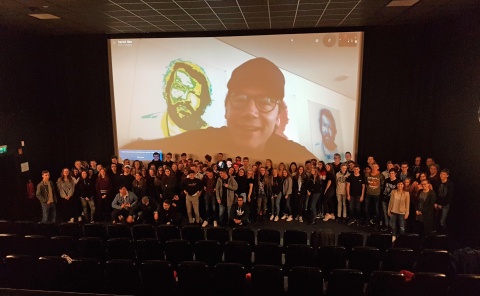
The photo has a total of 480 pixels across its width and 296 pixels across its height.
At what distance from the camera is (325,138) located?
9.64 m

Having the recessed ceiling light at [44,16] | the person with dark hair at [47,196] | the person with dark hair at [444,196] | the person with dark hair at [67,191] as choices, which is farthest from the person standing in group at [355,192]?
the recessed ceiling light at [44,16]

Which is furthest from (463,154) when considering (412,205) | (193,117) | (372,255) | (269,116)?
(193,117)

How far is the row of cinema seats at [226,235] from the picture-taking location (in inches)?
224

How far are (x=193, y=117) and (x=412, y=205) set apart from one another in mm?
6412

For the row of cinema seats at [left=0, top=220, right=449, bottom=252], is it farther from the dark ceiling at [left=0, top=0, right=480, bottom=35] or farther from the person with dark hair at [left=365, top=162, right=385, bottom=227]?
the dark ceiling at [left=0, top=0, right=480, bottom=35]

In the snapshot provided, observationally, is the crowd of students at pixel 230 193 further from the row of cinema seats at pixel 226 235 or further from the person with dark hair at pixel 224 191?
Answer: the row of cinema seats at pixel 226 235

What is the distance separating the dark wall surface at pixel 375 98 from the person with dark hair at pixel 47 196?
2057mm

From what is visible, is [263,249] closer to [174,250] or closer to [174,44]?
[174,250]

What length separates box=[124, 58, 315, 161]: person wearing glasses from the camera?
9703 millimetres

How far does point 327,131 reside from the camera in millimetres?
9609

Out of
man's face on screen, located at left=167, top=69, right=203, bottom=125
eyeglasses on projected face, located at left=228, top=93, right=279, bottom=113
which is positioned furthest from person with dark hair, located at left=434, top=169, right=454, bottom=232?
man's face on screen, located at left=167, top=69, right=203, bottom=125

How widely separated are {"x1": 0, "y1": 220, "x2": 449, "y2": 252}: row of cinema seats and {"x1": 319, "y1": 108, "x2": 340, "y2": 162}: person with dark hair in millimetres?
4013

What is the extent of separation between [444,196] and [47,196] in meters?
8.97

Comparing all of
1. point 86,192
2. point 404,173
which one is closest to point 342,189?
point 404,173
